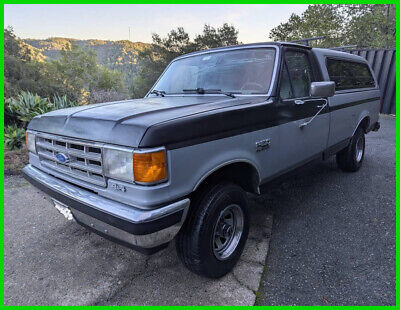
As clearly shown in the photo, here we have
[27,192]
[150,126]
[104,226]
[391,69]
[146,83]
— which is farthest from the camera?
[146,83]

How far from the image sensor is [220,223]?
247 centimetres

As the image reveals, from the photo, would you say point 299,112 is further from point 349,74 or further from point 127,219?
point 127,219

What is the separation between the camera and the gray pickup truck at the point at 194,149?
6.10 ft

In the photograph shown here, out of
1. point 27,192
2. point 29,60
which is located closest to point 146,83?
point 29,60

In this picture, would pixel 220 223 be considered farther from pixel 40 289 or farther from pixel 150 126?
pixel 40 289

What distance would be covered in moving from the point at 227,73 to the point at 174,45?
28.7m

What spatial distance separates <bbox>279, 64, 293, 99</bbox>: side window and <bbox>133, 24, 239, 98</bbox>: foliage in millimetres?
27251

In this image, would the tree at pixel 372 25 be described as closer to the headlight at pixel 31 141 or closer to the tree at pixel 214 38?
the tree at pixel 214 38

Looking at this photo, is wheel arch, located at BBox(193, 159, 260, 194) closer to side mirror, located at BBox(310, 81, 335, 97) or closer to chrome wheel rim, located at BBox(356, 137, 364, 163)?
side mirror, located at BBox(310, 81, 335, 97)

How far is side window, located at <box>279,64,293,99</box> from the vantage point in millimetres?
2904

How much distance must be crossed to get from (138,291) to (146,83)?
92.5 feet

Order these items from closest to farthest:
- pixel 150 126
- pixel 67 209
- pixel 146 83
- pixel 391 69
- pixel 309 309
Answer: pixel 150 126
pixel 309 309
pixel 67 209
pixel 391 69
pixel 146 83

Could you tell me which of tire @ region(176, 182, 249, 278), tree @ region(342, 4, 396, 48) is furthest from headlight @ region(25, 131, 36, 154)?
tree @ region(342, 4, 396, 48)

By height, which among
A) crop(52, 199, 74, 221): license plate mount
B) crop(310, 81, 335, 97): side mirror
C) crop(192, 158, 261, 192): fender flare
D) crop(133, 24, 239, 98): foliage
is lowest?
crop(52, 199, 74, 221): license plate mount
